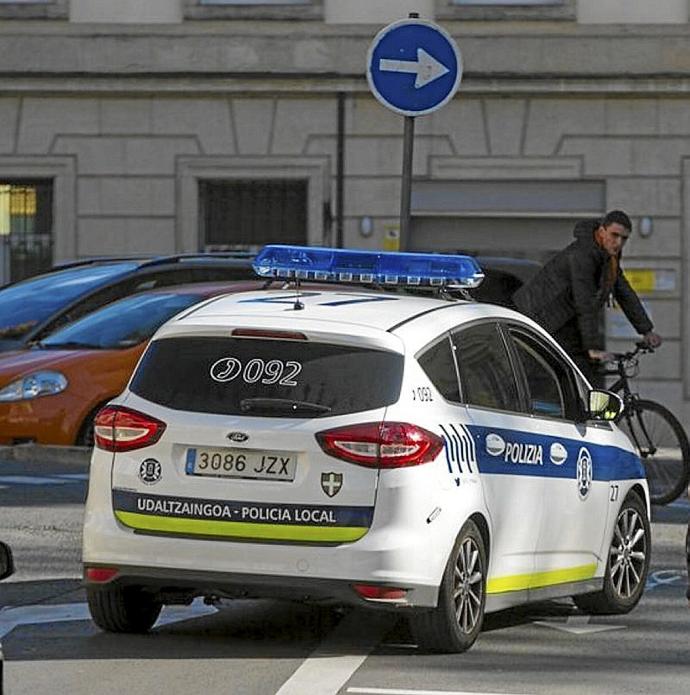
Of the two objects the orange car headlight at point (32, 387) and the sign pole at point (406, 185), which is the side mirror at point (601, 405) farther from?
the orange car headlight at point (32, 387)

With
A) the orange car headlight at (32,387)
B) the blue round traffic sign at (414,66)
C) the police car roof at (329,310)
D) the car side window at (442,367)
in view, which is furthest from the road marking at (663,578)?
the orange car headlight at (32,387)

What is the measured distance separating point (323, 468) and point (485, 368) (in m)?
1.12

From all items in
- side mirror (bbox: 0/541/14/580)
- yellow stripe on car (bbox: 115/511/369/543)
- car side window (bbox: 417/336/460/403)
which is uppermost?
car side window (bbox: 417/336/460/403)

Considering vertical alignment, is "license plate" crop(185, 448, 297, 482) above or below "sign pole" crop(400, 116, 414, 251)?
below

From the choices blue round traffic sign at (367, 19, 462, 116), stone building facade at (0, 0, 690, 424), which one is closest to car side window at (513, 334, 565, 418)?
blue round traffic sign at (367, 19, 462, 116)

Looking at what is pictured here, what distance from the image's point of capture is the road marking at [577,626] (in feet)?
31.4

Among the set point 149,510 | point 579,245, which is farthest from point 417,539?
point 579,245

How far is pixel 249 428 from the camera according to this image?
27.9ft

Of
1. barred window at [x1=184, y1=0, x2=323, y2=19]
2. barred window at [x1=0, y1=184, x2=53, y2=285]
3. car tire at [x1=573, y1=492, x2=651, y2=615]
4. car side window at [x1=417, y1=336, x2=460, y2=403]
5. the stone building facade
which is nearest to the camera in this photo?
car side window at [x1=417, y1=336, x2=460, y2=403]

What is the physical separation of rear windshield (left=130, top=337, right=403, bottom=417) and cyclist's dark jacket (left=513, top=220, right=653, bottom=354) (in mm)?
5806

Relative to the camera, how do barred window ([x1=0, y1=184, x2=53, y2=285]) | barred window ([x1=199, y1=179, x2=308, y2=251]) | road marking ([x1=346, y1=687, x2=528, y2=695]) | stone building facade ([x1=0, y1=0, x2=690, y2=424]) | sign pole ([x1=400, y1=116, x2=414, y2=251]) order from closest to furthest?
road marking ([x1=346, y1=687, x2=528, y2=695]) → sign pole ([x1=400, y1=116, x2=414, y2=251]) → stone building facade ([x1=0, y1=0, x2=690, y2=424]) → barred window ([x1=199, y1=179, x2=308, y2=251]) → barred window ([x1=0, y1=184, x2=53, y2=285])

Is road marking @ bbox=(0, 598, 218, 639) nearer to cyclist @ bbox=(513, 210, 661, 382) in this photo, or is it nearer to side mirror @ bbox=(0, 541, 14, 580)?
side mirror @ bbox=(0, 541, 14, 580)

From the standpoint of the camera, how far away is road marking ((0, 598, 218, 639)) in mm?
9375

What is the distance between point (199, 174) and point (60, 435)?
953cm
